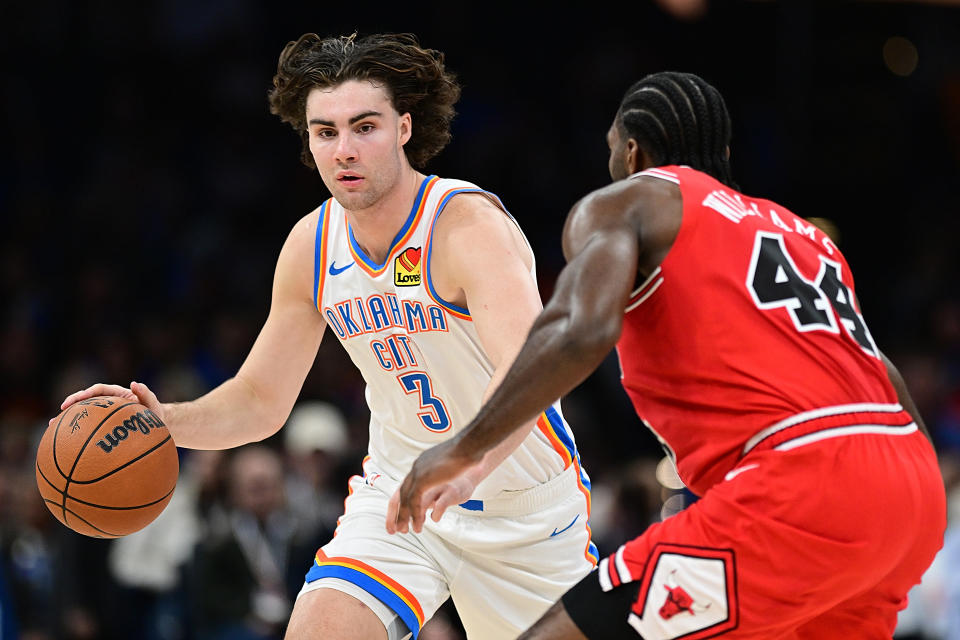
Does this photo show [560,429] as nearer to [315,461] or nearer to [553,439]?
[553,439]

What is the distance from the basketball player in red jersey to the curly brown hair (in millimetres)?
1652

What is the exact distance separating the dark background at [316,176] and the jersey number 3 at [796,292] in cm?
807

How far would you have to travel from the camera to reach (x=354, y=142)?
15.2ft

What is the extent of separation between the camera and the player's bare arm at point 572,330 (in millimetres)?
3121

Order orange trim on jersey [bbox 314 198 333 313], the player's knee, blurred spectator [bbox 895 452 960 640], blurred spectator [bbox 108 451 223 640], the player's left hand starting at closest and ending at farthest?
the player's left hand, the player's knee, orange trim on jersey [bbox 314 198 333 313], blurred spectator [bbox 895 452 960 640], blurred spectator [bbox 108 451 223 640]

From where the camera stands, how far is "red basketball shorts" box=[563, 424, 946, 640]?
321 cm

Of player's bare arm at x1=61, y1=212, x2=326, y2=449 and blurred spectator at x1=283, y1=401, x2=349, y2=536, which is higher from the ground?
player's bare arm at x1=61, y1=212, x2=326, y2=449

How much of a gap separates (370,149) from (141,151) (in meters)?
9.21

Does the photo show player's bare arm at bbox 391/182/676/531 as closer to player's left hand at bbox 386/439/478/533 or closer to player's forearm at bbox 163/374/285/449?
player's left hand at bbox 386/439/478/533

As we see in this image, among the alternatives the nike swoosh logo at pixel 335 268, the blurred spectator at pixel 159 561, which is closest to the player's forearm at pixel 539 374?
the nike swoosh logo at pixel 335 268

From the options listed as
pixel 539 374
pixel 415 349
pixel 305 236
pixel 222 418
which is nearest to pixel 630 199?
pixel 539 374

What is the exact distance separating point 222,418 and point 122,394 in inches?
16.2

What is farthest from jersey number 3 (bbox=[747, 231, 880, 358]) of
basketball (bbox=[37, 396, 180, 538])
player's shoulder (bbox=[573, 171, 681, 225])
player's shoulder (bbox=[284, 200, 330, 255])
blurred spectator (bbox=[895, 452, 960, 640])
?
blurred spectator (bbox=[895, 452, 960, 640])

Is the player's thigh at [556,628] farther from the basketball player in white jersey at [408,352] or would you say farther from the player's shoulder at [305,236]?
the player's shoulder at [305,236]
